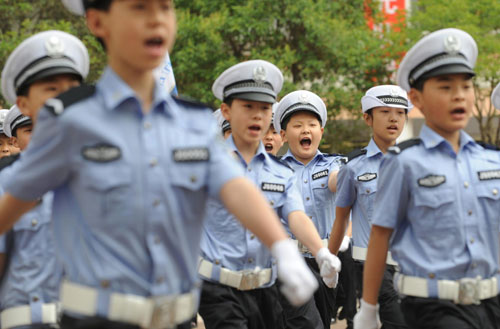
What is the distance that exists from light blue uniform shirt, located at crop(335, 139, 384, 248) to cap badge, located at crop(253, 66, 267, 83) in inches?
62.3

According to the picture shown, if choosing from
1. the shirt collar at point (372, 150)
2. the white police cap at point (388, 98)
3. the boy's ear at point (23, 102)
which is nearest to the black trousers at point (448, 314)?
the boy's ear at point (23, 102)

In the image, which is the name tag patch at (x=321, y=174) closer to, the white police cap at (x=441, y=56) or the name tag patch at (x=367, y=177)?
the name tag patch at (x=367, y=177)

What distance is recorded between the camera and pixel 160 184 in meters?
3.26

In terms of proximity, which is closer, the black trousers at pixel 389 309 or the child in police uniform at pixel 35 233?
the child in police uniform at pixel 35 233

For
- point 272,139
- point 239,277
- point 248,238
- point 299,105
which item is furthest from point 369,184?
point 272,139

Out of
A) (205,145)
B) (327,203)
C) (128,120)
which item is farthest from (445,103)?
(327,203)

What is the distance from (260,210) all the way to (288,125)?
536 cm

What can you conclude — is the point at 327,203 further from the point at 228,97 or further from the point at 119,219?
the point at 119,219

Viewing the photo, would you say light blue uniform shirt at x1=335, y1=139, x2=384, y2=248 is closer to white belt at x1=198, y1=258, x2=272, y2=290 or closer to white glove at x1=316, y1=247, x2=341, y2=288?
white belt at x1=198, y1=258, x2=272, y2=290

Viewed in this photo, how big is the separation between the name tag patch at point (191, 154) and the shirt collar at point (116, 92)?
0.72ft

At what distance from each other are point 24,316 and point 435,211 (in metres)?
2.26

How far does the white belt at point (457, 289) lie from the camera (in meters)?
4.30

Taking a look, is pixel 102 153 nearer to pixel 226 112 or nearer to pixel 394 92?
pixel 226 112

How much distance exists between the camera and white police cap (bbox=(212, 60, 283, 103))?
6.06 m
